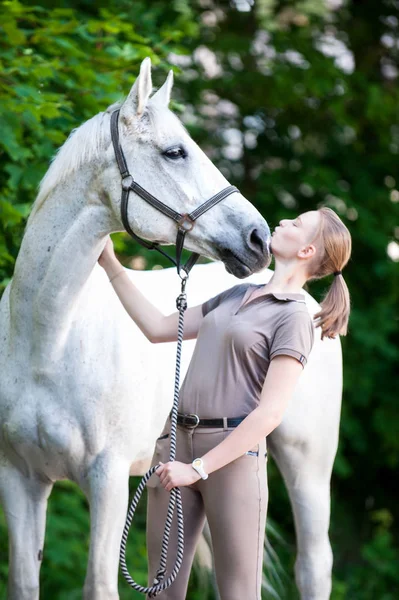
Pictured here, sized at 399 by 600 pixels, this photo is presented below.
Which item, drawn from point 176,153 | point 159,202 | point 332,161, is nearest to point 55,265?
point 159,202

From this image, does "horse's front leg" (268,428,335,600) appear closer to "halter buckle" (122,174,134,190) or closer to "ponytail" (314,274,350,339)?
"ponytail" (314,274,350,339)

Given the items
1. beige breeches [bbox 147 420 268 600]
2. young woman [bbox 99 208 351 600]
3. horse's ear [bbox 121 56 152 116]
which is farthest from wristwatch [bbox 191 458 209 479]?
horse's ear [bbox 121 56 152 116]

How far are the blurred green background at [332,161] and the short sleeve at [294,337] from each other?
347 centimetres

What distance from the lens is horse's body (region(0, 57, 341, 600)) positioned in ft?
8.40

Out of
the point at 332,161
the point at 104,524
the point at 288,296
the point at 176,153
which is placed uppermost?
the point at 176,153

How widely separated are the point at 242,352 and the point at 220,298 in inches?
11.6

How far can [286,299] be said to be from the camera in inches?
95.1

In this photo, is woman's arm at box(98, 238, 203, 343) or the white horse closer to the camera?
the white horse

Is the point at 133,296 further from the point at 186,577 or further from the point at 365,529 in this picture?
the point at 365,529

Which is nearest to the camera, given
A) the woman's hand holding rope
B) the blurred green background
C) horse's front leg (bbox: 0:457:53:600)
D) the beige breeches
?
the woman's hand holding rope

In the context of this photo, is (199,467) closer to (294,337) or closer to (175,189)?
(294,337)

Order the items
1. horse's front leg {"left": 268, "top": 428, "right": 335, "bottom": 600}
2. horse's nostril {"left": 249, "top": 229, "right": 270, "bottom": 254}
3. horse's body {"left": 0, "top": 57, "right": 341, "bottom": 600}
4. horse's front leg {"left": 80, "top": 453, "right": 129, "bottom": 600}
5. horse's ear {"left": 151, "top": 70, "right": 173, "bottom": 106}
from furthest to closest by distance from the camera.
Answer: horse's front leg {"left": 268, "top": 428, "right": 335, "bottom": 600}, horse's front leg {"left": 80, "top": 453, "right": 129, "bottom": 600}, horse's ear {"left": 151, "top": 70, "right": 173, "bottom": 106}, horse's body {"left": 0, "top": 57, "right": 341, "bottom": 600}, horse's nostril {"left": 249, "top": 229, "right": 270, "bottom": 254}

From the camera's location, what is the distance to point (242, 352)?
238cm

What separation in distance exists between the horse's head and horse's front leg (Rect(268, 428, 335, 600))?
4.39 ft
